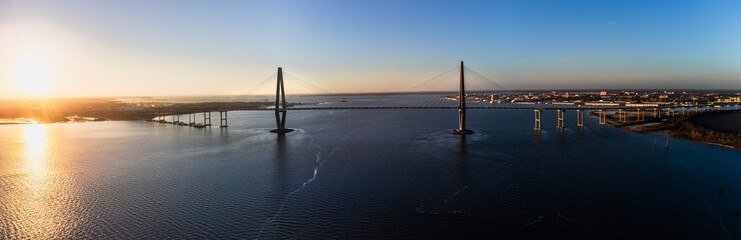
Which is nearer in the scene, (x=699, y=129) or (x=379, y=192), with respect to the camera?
(x=379, y=192)

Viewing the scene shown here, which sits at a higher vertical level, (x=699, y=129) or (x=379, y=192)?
(x=699, y=129)

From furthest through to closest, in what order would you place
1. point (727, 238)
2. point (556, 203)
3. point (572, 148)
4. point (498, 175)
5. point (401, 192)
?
point (572, 148) < point (498, 175) < point (401, 192) < point (556, 203) < point (727, 238)

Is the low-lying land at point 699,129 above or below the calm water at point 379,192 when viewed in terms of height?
above

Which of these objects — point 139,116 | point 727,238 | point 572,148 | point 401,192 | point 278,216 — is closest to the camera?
point 727,238

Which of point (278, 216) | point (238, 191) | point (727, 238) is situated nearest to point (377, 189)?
point (278, 216)

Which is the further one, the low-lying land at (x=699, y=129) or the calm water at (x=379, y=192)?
the low-lying land at (x=699, y=129)

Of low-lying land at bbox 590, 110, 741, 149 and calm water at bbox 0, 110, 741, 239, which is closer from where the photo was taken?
calm water at bbox 0, 110, 741, 239

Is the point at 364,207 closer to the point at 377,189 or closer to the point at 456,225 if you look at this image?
the point at 377,189

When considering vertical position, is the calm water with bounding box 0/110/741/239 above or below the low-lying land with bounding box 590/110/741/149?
below
